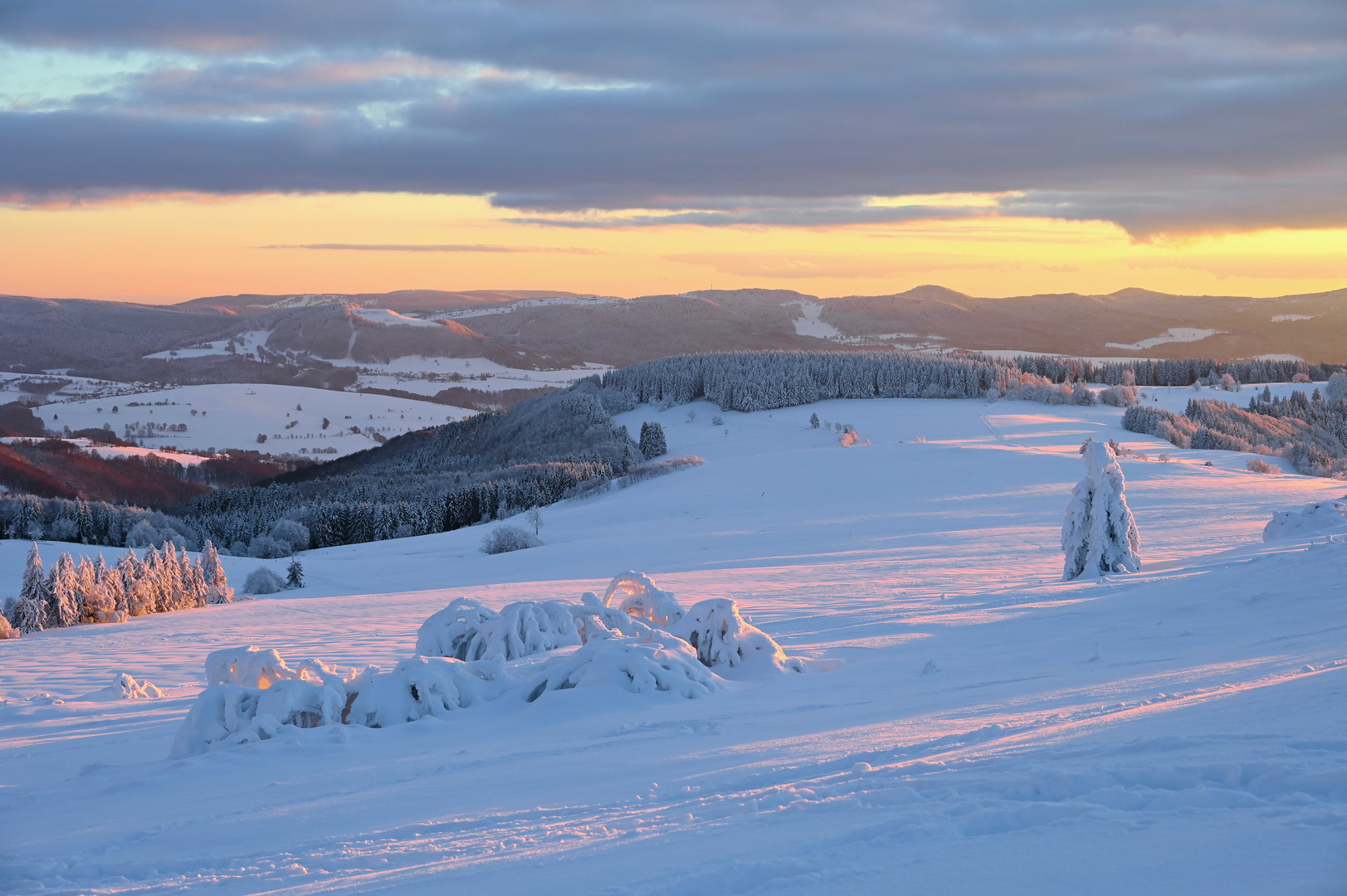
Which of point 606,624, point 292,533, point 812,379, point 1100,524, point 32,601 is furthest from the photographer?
point 812,379

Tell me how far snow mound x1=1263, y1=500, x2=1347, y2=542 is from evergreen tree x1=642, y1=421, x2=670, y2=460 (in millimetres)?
55473

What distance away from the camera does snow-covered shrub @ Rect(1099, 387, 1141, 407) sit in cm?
8069

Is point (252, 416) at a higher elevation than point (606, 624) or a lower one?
higher

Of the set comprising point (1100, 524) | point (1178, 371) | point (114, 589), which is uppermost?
point (1178, 371)

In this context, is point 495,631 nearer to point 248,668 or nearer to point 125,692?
point 248,668

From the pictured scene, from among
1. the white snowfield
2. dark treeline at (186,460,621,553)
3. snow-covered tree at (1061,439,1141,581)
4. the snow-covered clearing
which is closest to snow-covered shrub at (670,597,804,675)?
the white snowfield

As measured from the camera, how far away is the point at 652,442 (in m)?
76.8

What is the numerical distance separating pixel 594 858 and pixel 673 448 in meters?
72.3

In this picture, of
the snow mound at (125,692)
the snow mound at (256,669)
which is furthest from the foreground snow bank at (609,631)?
the snow mound at (125,692)

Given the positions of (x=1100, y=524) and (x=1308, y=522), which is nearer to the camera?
(x=1100, y=524)

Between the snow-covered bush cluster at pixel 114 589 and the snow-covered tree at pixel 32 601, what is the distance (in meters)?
0.02

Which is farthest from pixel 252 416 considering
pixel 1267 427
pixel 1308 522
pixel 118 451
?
pixel 1308 522

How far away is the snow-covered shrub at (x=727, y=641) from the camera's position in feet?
39.9

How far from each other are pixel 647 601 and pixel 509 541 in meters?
22.9
